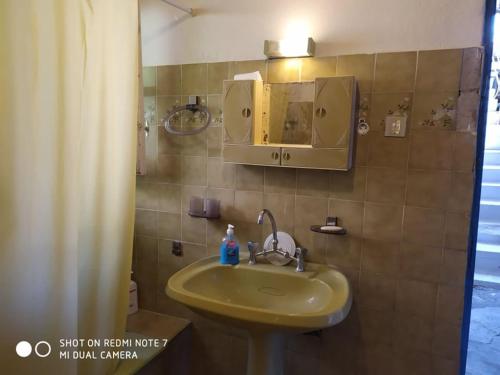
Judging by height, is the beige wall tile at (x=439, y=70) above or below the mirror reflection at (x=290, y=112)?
above

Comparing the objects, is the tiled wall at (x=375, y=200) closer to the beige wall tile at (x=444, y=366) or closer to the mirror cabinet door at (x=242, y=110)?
the beige wall tile at (x=444, y=366)

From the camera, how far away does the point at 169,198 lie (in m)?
1.82

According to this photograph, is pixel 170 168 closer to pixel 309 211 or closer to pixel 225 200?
pixel 225 200

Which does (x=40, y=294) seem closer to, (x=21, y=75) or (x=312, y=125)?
(x=21, y=75)

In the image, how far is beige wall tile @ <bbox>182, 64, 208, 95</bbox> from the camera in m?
1.67

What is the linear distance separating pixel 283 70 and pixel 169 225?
96cm

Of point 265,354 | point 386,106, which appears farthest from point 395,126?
point 265,354

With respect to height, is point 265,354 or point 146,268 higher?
point 146,268

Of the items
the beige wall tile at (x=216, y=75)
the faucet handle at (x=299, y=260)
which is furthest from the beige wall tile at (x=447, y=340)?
the beige wall tile at (x=216, y=75)

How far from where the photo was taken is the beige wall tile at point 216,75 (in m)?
1.63

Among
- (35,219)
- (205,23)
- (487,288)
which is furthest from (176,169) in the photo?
(487,288)

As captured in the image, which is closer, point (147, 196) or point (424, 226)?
point (424, 226)

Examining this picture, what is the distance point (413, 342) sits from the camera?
56.1 inches

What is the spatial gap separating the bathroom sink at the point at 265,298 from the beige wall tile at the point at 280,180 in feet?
1.12
